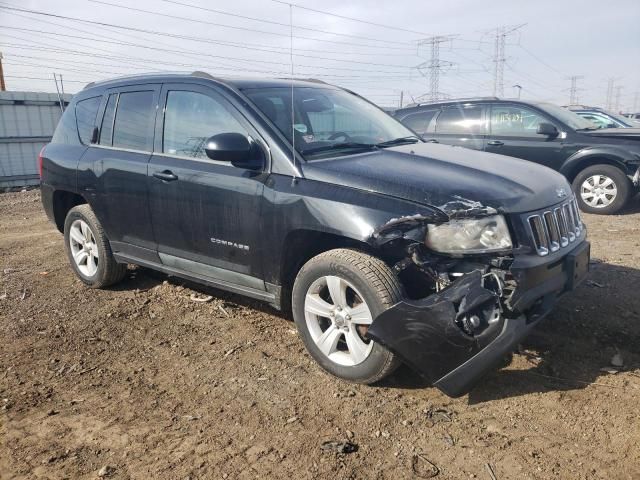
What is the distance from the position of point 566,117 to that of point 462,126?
64.0 inches

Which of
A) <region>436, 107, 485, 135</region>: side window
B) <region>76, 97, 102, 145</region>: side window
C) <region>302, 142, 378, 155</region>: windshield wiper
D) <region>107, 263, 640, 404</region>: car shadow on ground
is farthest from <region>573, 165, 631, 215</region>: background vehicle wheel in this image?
<region>76, 97, 102, 145</region>: side window

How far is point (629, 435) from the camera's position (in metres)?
2.58

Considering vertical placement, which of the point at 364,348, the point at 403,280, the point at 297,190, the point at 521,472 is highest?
the point at 297,190

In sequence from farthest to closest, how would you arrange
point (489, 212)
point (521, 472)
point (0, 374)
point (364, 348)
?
point (0, 374) → point (364, 348) → point (489, 212) → point (521, 472)

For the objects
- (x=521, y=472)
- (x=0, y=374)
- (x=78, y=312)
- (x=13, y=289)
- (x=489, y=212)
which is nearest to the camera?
(x=521, y=472)

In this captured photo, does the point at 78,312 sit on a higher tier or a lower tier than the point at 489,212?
lower

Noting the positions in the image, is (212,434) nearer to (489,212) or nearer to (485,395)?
(485,395)

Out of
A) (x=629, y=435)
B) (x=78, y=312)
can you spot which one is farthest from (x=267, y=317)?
(x=629, y=435)

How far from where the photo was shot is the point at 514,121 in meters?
8.45

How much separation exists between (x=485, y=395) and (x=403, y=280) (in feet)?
2.61

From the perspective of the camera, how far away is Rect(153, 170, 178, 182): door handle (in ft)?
12.4

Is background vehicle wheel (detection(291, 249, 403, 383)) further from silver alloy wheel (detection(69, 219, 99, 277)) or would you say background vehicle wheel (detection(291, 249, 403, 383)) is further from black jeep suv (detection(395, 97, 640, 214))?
black jeep suv (detection(395, 97, 640, 214))

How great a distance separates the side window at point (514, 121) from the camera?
834 centimetres

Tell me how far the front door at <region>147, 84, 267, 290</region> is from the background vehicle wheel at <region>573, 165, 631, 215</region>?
644cm
